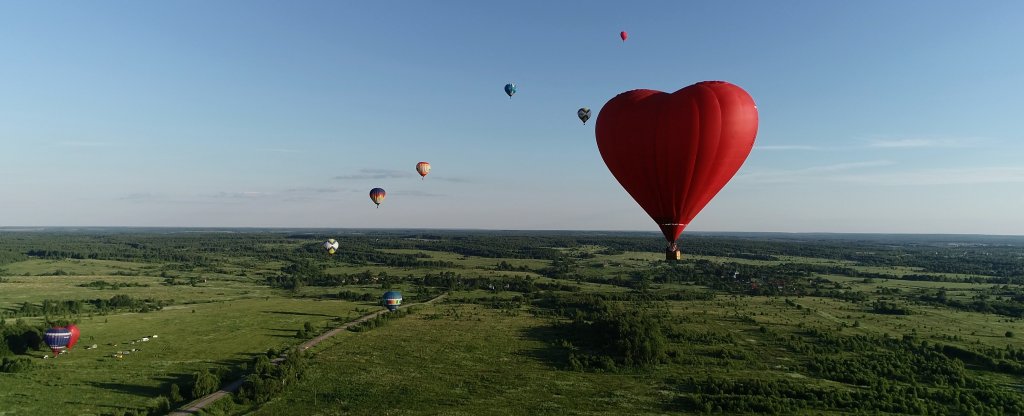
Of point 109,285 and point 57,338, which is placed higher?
point 57,338

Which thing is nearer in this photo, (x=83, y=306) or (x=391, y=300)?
(x=391, y=300)

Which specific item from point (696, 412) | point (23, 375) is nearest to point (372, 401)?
point (696, 412)

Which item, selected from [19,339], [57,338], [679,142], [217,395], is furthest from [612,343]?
[19,339]

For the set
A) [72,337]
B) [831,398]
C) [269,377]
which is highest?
[72,337]

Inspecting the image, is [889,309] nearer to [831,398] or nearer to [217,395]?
[831,398]

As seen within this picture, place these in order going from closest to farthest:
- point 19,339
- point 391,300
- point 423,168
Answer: point 19,339 → point 423,168 → point 391,300

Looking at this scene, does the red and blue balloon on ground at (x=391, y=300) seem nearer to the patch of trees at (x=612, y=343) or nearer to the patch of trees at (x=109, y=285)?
the patch of trees at (x=612, y=343)
